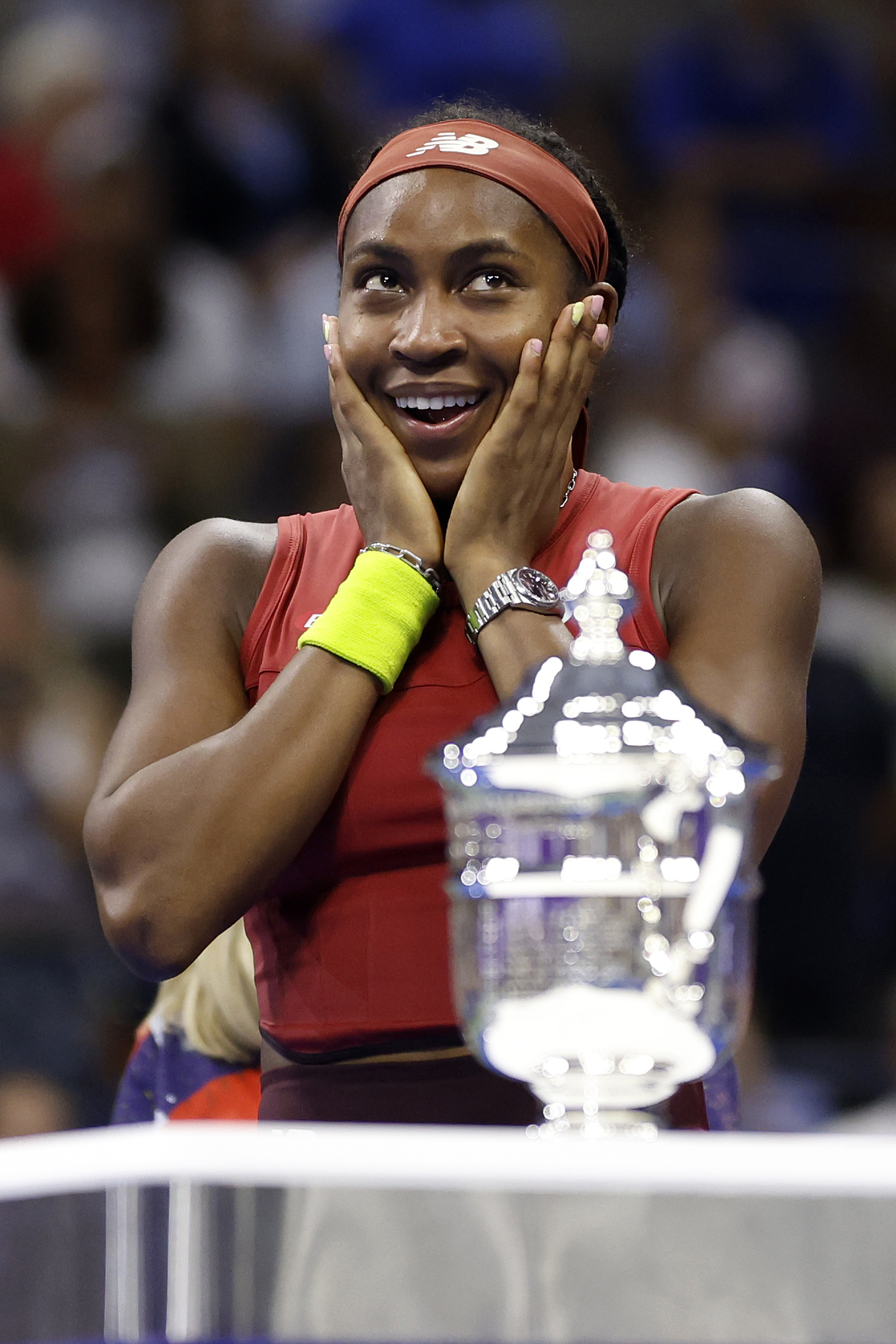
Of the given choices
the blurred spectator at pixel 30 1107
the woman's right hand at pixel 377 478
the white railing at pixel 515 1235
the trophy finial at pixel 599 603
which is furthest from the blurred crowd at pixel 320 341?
the white railing at pixel 515 1235

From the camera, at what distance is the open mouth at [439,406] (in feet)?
5.11

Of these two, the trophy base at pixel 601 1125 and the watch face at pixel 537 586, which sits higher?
the watch face at pixel 537 586

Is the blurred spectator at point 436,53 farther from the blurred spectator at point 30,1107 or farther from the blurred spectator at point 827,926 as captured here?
the blurred spectator at point 30,1107

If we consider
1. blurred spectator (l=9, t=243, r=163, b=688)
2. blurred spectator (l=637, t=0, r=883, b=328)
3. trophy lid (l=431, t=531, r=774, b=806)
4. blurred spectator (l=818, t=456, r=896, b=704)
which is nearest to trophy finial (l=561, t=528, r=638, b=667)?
trophy lid (l=431, t=531, r=774, b=806)

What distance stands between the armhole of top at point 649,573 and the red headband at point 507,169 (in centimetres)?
21

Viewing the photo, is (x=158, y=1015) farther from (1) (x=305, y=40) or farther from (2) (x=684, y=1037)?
(1) (x=305, y=40)

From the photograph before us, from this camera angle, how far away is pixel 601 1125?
0.96m

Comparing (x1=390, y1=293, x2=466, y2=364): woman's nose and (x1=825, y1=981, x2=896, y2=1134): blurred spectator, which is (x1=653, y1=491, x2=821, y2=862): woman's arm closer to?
(x1=390, y1=293, x2=466, y2=364): woman's nose

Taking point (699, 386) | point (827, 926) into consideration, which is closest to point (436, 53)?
point (699, 386)

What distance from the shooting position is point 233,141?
14.7ft

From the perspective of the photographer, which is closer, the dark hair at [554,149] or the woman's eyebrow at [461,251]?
the woman's eyebrow at [461,251]

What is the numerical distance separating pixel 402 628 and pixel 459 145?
429mm

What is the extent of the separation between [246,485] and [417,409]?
8.18 feet

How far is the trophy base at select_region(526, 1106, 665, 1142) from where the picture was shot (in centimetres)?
96
